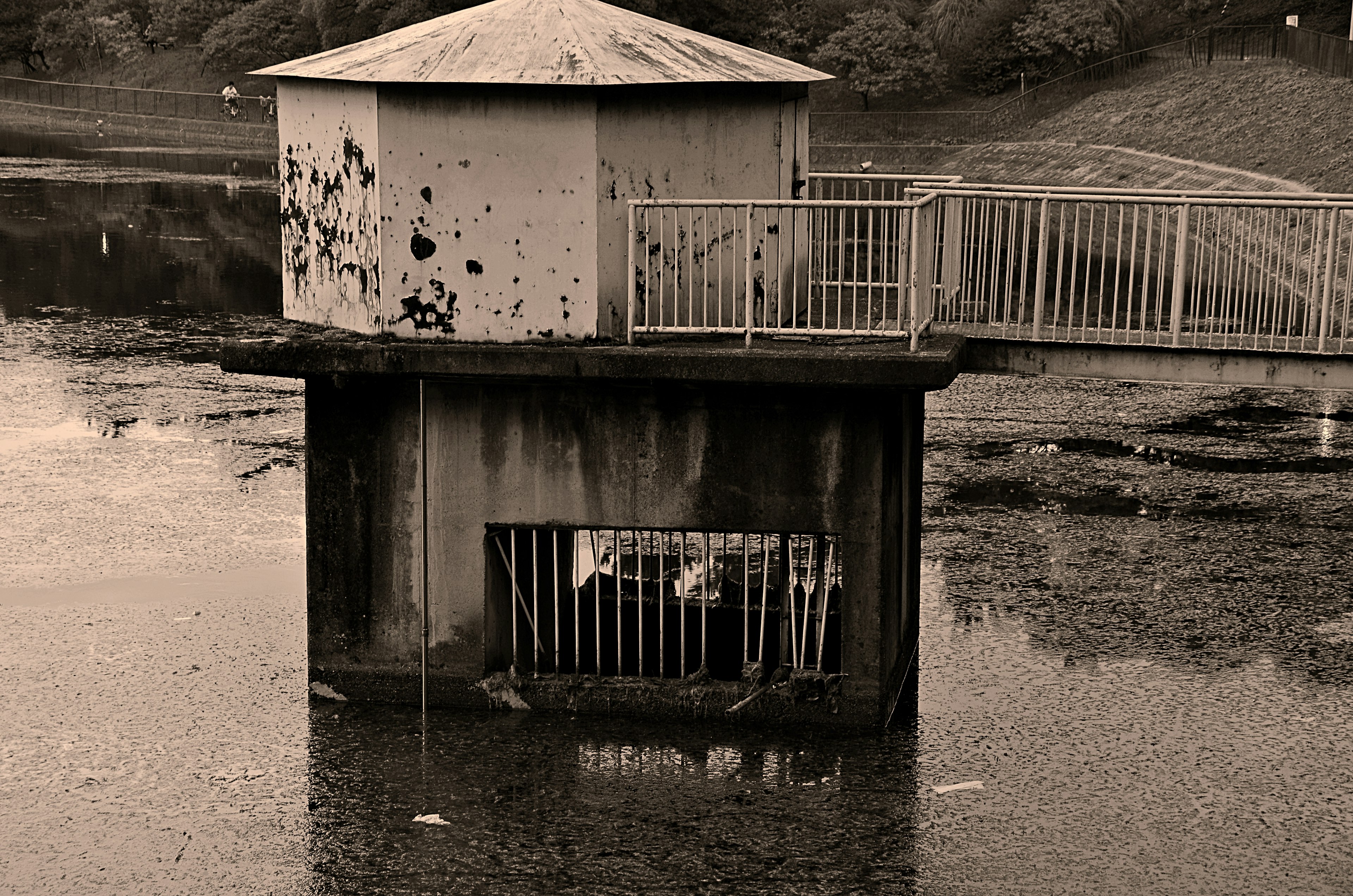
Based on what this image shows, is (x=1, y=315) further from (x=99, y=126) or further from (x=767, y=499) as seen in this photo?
(x=99, y=126)

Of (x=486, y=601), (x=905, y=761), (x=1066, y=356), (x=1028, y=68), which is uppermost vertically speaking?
(x=1028, y=68)

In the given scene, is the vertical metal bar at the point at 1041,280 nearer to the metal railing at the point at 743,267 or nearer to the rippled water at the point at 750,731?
the metal railing at the point at 743,267

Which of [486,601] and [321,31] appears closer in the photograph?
[486,601]

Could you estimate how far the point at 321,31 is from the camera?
2640 inches

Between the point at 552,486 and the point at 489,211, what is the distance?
1.68 meters

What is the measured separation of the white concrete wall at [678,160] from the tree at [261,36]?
66.7 m

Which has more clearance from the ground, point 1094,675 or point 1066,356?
point 1066,356

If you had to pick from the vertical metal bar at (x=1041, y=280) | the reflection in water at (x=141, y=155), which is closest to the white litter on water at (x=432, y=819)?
the vertical metal bar at (x=1041, y=280)

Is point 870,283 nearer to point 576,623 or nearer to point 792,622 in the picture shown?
point 792,622

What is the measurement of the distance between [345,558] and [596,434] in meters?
1.76

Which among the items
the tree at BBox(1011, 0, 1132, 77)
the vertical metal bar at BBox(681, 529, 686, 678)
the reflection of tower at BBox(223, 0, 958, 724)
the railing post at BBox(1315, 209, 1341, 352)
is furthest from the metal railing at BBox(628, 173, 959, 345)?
the tree at BBox(1011, 0, 1132, 77)

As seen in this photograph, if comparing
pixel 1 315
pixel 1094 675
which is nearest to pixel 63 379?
pixel 1 315

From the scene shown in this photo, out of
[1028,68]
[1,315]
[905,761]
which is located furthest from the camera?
[1028,68]

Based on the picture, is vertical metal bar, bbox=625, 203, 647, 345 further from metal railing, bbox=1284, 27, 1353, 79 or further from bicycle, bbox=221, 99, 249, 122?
bicycle, bbox=221, 99, 249, 122
